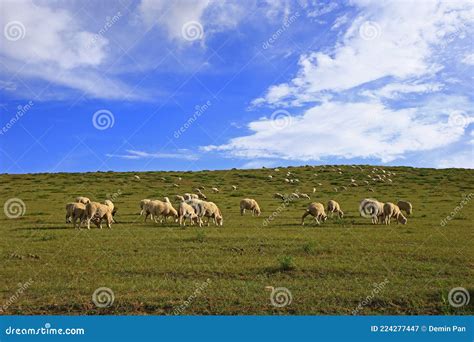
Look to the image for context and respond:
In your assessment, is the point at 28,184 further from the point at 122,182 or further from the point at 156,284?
the point at 156,284

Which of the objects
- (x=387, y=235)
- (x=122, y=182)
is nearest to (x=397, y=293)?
(x=387, y=235)

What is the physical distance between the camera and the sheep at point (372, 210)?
27.5 m

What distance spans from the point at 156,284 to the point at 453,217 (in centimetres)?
2455

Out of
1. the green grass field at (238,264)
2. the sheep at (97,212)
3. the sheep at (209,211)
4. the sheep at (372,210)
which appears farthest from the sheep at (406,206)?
the sheep at (97,212)

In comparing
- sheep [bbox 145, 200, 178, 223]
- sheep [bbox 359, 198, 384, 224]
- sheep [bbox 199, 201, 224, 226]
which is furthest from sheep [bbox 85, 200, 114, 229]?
sheep [bbox 359, 198, 384, 224]

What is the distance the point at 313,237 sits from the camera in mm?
20344

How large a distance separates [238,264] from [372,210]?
15.9 metres

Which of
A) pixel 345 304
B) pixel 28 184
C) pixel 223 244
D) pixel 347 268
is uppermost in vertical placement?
pixel 28 184

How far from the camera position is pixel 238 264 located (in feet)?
48.6

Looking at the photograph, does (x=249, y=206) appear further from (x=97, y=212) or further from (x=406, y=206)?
(x=406, y=206)

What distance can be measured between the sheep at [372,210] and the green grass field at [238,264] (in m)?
0.69

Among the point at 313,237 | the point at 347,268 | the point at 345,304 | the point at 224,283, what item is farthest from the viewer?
the point at 313,237

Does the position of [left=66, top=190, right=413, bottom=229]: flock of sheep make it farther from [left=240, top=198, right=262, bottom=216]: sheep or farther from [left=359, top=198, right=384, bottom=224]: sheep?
[left=240, top=198, right=262, bottom=216]: sheep

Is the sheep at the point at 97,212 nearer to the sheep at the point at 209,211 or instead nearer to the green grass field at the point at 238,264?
the green grass field at the point at 238,264
